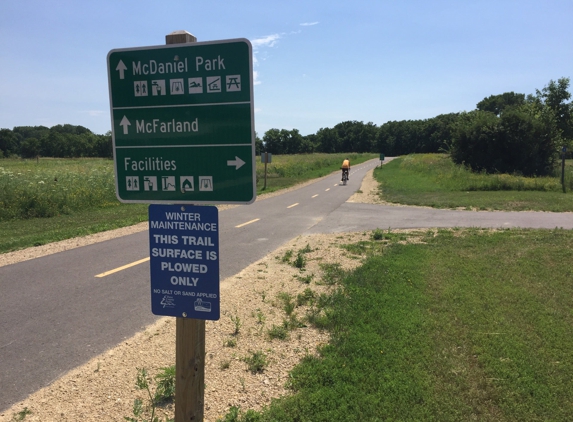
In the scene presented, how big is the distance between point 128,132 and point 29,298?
16.4 ft

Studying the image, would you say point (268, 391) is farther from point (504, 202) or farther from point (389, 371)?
point (504, 202)

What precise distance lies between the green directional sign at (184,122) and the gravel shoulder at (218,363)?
205 centimetres

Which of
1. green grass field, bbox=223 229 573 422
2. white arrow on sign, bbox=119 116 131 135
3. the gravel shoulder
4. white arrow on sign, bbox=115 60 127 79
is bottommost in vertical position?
the gravel shoulder

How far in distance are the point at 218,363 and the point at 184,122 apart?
2.77m

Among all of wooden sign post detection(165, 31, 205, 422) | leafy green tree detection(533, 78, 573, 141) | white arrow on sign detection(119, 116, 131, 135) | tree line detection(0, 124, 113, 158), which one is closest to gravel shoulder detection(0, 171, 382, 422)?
wooden sign post detection(165, 31, 205, 422)

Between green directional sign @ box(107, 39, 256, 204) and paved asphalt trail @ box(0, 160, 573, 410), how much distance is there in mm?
2717

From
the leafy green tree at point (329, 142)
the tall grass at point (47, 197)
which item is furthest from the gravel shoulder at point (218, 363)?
the leafy green tree at point (329, 142)

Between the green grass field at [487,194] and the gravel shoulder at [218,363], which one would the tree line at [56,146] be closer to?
the green grass field at [487,194]

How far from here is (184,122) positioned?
229 centimetres

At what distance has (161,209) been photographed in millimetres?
2352

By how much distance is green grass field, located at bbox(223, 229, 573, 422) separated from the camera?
3260 mm

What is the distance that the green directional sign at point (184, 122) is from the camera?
7.18 ft

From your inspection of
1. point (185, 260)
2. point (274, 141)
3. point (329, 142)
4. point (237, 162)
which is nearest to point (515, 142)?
point (237, 162)

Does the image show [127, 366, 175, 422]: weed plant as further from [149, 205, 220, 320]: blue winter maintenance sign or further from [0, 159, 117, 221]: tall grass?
[0, 159, 117, 221]: tall grass
